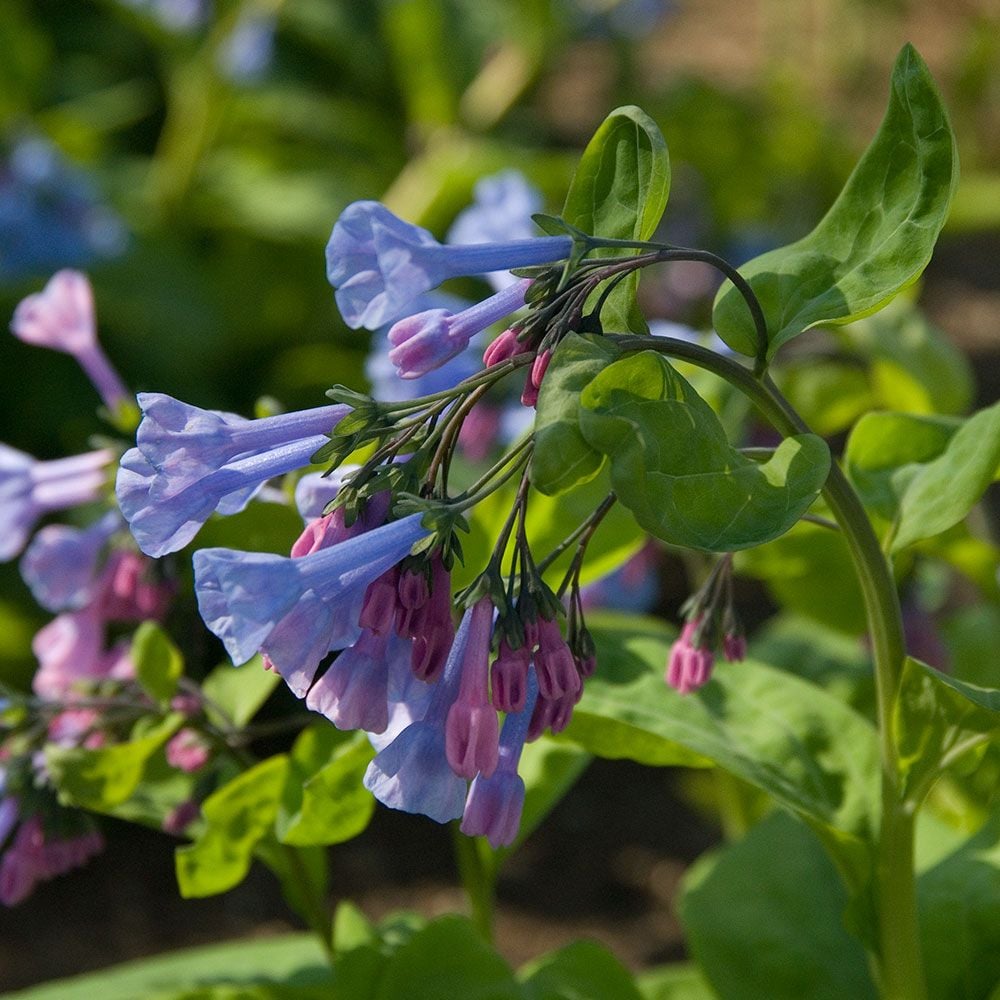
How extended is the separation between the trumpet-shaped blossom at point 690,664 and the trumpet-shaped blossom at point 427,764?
0.29 meters

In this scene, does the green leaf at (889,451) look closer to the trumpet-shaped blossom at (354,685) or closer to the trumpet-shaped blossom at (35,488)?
the trumpet-shaped blossom at (354,685)

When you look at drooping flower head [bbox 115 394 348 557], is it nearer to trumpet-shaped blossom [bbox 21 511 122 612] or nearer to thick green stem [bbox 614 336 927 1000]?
thick green stem [bbox 614 336 927 1000]

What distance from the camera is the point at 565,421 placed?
738 mm

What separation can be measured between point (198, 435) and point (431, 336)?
15 centimetres

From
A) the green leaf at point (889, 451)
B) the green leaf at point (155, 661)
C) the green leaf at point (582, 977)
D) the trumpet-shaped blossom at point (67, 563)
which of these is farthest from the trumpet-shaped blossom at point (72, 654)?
the green leaf at point (889, 451)

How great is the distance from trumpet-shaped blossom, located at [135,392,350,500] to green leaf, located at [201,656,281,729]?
0.46m

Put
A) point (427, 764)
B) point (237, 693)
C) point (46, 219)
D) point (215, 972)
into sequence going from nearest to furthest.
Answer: point (427, 764) → point (237, 693) → point (215, 972) → point (46, 219)

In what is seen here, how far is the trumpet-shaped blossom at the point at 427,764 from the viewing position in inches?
32.9

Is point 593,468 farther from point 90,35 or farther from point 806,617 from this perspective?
point 90,35

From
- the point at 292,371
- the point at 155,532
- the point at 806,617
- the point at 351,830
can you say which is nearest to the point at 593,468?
the point at 155,532

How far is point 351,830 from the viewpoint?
1.14 metres

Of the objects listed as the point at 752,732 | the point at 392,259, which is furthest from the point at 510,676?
the point at 752,732

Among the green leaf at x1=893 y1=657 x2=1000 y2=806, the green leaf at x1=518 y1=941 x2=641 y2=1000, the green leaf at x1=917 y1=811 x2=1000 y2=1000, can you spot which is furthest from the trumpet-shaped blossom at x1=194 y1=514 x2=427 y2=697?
the green leaf at x1=917 y1=811 x2=1000 y2=1000

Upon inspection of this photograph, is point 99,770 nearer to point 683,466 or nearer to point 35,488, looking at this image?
point 35,488
